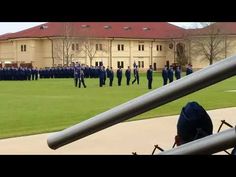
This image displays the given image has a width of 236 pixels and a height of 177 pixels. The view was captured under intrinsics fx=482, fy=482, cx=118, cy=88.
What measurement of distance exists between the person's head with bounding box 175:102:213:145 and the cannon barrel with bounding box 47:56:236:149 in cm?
43

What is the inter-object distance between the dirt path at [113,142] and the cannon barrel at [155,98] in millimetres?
5343

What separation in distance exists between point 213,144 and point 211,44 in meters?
51.3

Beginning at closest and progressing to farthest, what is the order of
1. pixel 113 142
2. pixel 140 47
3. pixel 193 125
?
pixel 193 125, pixel 113 142, pixel 140 47

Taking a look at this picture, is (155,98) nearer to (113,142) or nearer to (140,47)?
(113,142)

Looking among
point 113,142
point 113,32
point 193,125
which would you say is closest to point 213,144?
point 193,125

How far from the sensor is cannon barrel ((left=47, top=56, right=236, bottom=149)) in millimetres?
929

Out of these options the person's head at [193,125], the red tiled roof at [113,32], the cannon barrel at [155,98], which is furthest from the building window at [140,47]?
the cannon barrel at [155,98]

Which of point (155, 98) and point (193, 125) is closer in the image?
point (155, 98)

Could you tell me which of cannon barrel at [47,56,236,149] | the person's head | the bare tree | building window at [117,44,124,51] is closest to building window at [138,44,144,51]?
building window at [117,44,124,51]

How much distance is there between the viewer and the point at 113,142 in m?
7.94

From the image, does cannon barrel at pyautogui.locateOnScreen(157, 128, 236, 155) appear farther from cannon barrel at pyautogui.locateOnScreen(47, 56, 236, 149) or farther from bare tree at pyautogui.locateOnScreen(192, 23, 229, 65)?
bare tree at pyautogui.locateOnScreen(192, 23, 229, 65)
